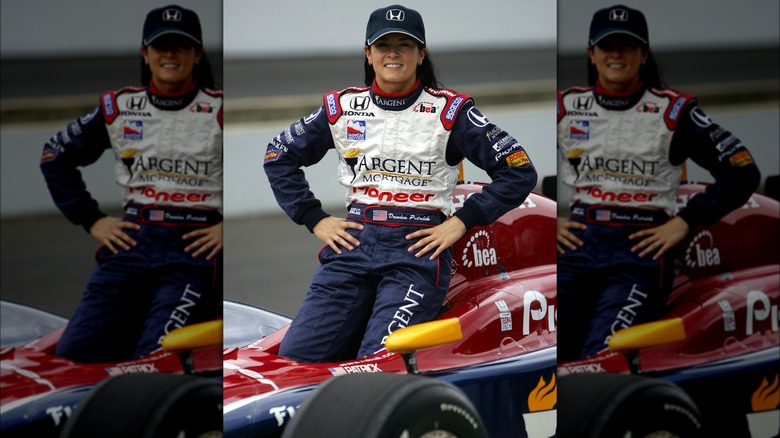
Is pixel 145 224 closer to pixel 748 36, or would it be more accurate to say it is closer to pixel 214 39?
pixel 214 39

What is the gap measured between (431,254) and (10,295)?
3.97 feet

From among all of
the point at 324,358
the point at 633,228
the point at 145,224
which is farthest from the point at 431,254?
the point at 145,224

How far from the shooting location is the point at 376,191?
2.81 m

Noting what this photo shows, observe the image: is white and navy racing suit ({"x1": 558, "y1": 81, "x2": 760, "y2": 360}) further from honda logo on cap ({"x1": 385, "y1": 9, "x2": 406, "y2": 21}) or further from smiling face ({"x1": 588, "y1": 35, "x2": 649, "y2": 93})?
honda logo on cap ({"x1": 385, "y1": 9, "x2": 406, "y2": 21})

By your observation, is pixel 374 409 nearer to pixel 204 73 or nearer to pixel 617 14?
pixel 204 73

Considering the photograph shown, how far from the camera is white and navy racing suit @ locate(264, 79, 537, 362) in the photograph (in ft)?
9.16

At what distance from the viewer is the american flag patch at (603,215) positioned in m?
2.94

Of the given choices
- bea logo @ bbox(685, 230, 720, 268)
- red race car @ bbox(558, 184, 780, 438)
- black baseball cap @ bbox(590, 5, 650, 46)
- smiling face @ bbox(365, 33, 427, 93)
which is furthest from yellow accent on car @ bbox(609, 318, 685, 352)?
smiling face @ bbox(365, 33, 427, 93)

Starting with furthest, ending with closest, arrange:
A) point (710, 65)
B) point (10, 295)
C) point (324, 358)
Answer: point (710, 65)
point (324, 358)
point (10, 295)

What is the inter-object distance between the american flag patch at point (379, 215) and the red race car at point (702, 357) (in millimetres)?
760

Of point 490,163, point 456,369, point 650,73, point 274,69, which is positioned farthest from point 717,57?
point 274,69

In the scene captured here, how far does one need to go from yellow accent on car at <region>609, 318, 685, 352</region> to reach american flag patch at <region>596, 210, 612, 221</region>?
0.35m

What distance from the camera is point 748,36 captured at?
119 inches

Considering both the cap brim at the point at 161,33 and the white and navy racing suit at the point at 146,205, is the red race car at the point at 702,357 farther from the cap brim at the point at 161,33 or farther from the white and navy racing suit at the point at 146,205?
the cap brim at the point at 161,33
